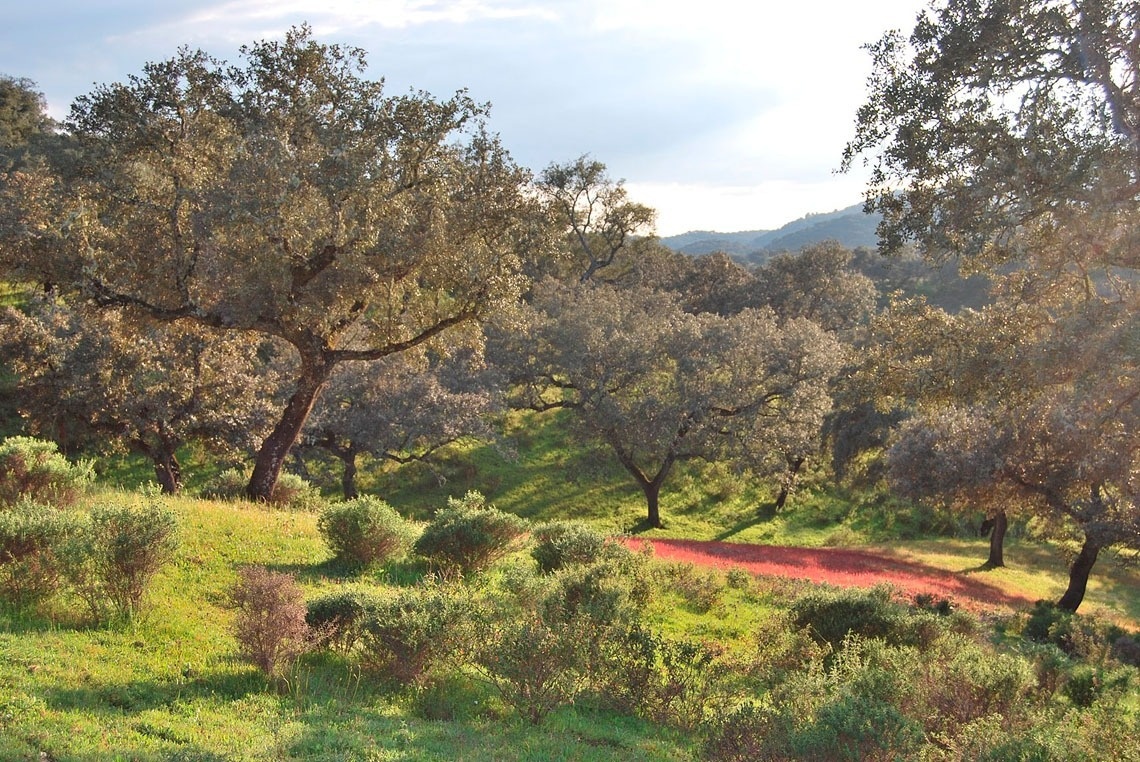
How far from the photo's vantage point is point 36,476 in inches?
531

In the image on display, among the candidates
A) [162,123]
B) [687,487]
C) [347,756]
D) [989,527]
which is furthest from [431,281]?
[989,527]

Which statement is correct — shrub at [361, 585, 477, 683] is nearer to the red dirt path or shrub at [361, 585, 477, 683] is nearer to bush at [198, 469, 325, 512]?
the red dirt path

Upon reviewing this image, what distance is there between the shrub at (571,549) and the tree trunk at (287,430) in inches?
305

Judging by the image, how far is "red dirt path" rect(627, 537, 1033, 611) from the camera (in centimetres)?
2044

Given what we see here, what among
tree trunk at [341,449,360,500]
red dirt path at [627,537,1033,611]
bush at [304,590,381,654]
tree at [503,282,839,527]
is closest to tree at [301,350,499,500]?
tree trunk at [341,449,360,500]

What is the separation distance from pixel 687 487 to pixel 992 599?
19285 millimetres

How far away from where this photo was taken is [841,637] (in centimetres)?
1249

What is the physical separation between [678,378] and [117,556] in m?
29.9

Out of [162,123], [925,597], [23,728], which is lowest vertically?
[925,597]

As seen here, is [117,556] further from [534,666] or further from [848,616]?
[848,616]

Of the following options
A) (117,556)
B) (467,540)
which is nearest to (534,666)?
(467,540)

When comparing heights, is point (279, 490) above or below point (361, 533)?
below

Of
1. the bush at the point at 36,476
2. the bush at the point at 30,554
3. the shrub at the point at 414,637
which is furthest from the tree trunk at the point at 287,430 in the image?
the shrub at the point at 414,637

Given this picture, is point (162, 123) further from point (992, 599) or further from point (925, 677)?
Result: point (992, 599)
